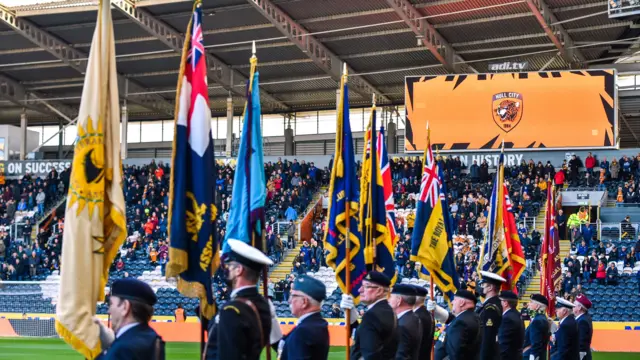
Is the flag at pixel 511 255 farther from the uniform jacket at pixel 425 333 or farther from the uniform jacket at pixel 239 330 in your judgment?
the uniform jacket at pixel 239 330

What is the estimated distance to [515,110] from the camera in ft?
117

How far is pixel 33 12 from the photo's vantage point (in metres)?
35.8

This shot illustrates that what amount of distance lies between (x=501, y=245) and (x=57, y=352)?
12103mm

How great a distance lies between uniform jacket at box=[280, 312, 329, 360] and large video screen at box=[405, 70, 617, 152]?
96.3ft

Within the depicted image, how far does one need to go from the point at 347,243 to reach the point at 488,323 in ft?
6.46

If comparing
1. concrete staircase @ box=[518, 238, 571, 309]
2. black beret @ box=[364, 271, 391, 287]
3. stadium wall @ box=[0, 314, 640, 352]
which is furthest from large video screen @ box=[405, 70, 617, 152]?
black beret @ box=[364, 271, 391, 287]

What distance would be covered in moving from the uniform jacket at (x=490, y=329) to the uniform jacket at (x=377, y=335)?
325cm

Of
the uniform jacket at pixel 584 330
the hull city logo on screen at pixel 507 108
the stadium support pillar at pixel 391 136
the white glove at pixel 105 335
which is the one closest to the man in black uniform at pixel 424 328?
the uniform jacket at pixel 584 330

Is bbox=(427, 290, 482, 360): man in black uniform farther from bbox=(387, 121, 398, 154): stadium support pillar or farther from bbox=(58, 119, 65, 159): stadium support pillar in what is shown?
bbox=(58, 119, 65, 159): stadium support pillar

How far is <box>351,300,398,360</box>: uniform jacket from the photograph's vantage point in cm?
753

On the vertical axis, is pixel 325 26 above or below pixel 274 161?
above

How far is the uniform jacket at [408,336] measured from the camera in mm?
8539

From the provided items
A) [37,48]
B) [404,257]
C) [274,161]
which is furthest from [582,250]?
[37,48]

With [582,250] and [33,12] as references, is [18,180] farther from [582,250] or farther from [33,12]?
[582,250]
